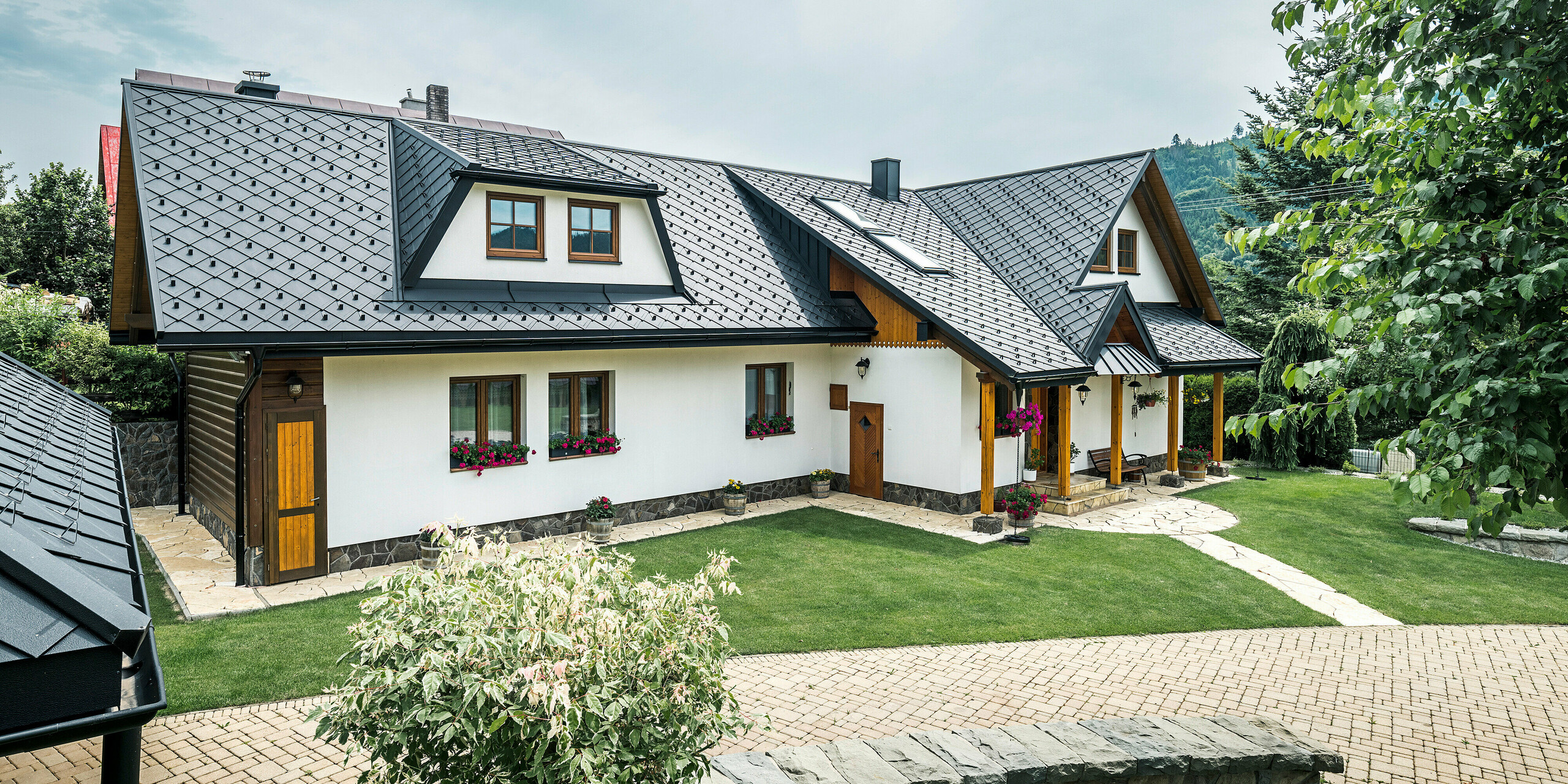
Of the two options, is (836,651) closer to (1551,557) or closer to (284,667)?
(284,667)

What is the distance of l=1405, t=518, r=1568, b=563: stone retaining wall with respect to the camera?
12.5 metres

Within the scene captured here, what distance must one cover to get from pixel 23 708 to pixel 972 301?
14.9 metres

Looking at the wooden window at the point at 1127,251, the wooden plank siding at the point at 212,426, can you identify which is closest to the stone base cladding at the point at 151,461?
the wooden plank siding at the point at 212,426

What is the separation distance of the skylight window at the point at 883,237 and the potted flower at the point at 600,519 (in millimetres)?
7346

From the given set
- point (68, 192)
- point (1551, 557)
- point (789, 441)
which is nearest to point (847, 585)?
point (789, 441)

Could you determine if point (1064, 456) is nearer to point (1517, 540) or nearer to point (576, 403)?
point (1517, 540)

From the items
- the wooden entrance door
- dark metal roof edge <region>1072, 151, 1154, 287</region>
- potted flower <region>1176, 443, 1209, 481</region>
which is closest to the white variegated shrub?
the wooden entrance door

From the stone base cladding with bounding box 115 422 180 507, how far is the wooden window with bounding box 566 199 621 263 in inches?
306

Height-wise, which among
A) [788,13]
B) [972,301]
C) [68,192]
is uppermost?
[788,13]

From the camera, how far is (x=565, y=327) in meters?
12.0

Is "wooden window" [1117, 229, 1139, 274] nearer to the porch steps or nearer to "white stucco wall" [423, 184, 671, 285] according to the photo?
the porch steps

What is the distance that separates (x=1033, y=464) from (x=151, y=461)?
15726 mm

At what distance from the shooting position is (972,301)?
15.7m

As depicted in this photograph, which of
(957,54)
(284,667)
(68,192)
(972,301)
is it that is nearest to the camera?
(284,667)
